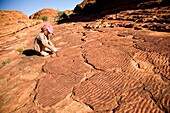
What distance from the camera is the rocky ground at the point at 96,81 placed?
8.42ft

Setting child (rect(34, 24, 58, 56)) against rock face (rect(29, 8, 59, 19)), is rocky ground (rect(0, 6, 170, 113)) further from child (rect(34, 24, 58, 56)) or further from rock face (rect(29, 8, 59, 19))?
rock face (rect(29, 8, 59, 19))

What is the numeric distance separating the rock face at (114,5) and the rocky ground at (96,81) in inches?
279

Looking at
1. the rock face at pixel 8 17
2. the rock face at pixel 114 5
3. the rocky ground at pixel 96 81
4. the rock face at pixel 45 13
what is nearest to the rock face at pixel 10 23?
the rock face at pixel 8 17

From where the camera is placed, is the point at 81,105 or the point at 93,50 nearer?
the point at 81,105

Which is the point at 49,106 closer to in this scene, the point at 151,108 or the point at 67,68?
the point at 67,68

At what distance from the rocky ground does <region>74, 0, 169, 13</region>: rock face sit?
708 cm

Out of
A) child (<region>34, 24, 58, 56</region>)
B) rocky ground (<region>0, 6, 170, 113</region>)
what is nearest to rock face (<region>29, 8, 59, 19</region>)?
child (<region>34, 24, 58, 56</region>)

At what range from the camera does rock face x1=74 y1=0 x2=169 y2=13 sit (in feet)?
35.7

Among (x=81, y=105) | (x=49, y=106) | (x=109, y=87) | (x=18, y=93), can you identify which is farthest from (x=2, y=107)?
(x=109, y=87)

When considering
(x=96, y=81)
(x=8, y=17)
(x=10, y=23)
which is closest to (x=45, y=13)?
(x=8, y=17)

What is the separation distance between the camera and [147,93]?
8.61ft

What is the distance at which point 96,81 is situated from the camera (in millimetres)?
3230

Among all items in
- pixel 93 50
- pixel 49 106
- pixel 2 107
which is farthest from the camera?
pixel 93 50

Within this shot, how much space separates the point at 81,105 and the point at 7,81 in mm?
2664
